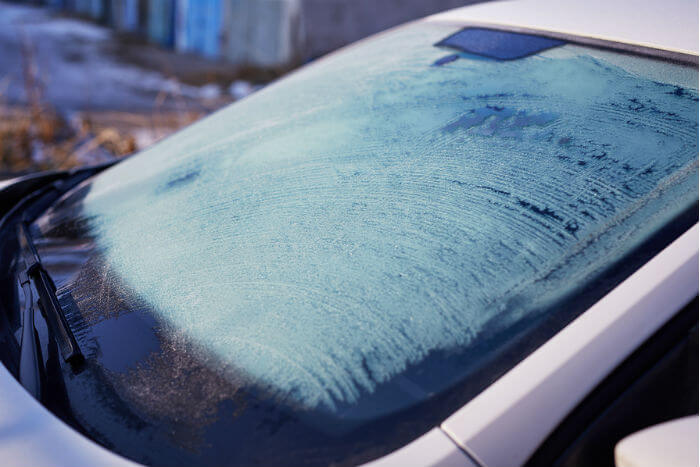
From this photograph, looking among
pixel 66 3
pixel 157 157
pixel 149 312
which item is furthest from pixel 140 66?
pixel 149 312

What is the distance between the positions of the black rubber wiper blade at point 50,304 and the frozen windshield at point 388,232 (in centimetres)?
3

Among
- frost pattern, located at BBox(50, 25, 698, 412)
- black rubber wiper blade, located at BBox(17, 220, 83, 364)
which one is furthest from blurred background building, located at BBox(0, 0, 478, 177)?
frost pattern, located at BBox(50, 25, 698, 412)

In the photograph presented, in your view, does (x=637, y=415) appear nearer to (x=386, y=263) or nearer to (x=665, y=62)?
(x=386, y=263)

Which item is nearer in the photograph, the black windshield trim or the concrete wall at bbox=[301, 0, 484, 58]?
the black windshield trim

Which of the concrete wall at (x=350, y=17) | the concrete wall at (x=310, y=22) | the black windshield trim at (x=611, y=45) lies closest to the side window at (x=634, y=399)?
the black windshield trim at (x=611, y=45)

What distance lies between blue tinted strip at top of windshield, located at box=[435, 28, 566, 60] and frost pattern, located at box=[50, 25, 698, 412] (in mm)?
44

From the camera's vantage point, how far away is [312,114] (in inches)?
58.9

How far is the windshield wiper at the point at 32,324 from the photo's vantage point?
1.02 metres

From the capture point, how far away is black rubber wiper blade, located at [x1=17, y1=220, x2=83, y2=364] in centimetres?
104

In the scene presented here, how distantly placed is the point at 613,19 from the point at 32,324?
1.24m

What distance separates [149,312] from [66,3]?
1589 centimetres

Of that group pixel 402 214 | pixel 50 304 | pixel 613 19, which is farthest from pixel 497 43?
pixel 50 304

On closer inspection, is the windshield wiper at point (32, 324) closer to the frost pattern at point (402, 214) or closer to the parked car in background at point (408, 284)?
the parked car in background at point (408, 284)

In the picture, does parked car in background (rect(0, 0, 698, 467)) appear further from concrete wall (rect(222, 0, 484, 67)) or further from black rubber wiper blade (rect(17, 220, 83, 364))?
concrete wall (rect(222, 0, 484, 67))
